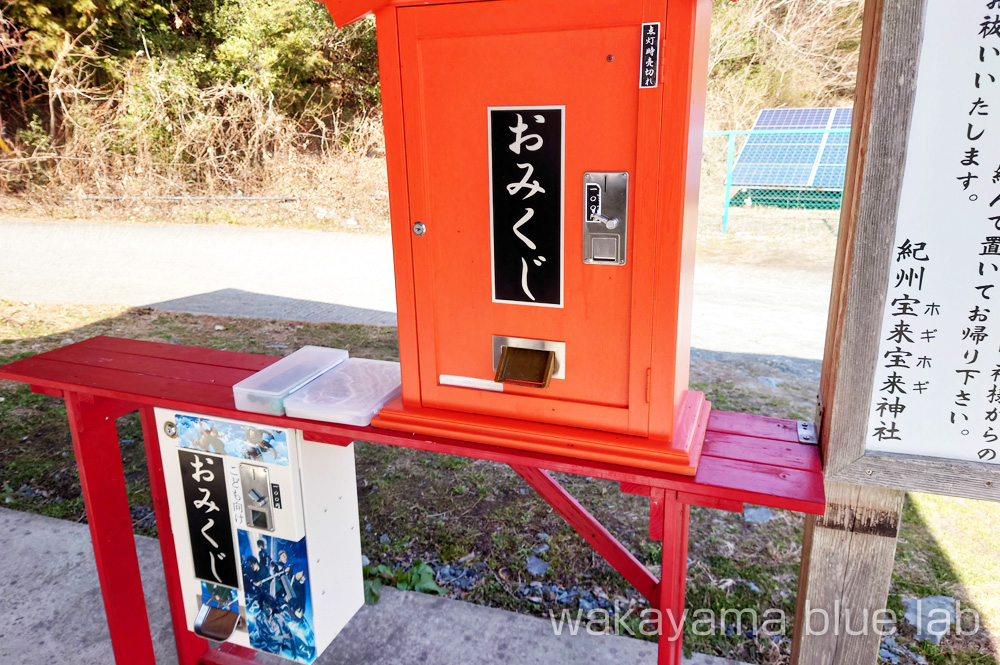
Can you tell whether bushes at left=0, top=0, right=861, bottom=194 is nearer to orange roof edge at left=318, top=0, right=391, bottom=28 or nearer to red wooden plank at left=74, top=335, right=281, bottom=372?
red wooden plank at left=74, top=335, right=281, bottom=372

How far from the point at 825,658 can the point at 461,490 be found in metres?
2.21

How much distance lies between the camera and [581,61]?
143 cm

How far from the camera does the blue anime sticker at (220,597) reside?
222cm

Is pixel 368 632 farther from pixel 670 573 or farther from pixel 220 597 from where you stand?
pixel 670 573

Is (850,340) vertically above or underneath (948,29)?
underneath

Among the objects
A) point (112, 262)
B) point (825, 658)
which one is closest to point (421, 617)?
point (825, 658)

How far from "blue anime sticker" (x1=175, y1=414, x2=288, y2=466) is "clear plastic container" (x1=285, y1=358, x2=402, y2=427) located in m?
0.13

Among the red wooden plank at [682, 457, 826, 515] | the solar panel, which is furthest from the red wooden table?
the solar panel

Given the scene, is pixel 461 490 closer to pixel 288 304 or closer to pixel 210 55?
pixel 288 304

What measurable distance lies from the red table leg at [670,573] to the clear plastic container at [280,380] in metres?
1.04

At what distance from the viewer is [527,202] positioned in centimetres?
156

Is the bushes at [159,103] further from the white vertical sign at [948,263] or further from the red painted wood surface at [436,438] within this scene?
the white vertical sign at [948,263]

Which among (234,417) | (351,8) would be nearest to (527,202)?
(351,8)

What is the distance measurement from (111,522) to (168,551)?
21 cm
